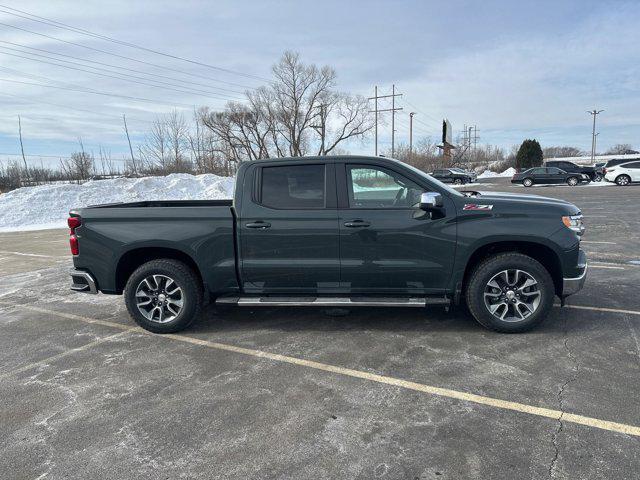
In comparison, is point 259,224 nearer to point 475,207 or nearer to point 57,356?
point 475,207

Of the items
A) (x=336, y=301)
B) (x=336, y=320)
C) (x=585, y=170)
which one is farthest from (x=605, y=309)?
(x=585, y=170)

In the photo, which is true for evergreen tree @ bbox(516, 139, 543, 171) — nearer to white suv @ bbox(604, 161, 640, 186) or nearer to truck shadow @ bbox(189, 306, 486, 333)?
white suv @ bbox(604, 161, 640, 186)

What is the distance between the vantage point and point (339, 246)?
4602 millimetres

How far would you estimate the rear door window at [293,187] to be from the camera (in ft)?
15.5

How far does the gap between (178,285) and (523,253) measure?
3.80 metres

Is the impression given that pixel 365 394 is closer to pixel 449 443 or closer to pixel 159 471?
pixel 449 443

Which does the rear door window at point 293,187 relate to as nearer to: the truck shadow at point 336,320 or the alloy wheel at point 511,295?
the truck shadow at point 336,320

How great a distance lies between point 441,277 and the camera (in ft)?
15.0

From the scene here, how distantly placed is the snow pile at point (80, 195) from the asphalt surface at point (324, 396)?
607 inches

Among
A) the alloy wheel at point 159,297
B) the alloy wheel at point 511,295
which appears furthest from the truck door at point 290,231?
the alloy wheel at point 511,295

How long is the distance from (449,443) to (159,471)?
184cm

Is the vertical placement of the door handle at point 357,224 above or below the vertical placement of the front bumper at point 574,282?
above

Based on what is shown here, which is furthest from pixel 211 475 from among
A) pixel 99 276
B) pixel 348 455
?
pixel 99 276

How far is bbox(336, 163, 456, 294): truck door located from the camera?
14.8 feet
